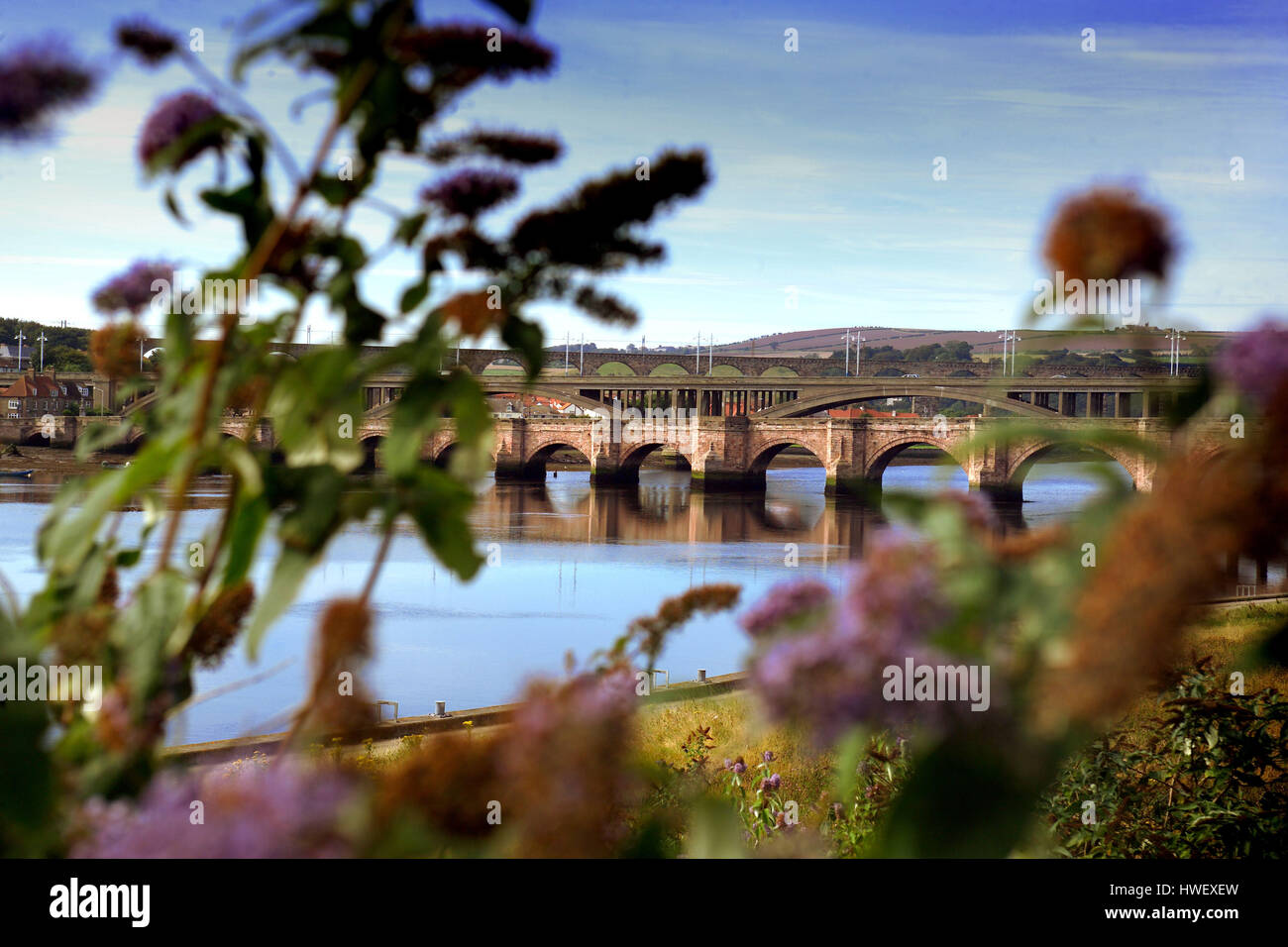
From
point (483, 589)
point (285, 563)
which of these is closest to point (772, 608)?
point (285, 563)

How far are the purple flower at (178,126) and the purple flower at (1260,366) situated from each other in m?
Answer: 0.71

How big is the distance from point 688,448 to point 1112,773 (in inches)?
1593

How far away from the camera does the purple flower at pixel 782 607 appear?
557 millimetres

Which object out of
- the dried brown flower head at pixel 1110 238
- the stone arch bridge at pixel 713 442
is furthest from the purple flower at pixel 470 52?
the stone arch bridge at pixel 713 442

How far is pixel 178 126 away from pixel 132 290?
28 centimetres

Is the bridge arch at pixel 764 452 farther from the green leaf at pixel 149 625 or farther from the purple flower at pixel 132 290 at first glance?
the green leaf at pixel 149 625

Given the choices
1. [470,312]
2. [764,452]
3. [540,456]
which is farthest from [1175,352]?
[540,456]

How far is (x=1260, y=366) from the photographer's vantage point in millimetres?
489

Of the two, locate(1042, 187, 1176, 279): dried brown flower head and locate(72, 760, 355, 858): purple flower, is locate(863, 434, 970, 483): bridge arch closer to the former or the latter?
locate(1042, 187, 1176, 279): dried brown flower head

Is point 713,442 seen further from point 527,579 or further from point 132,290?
point 132,290

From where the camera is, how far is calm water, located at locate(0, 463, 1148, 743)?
21.1ft

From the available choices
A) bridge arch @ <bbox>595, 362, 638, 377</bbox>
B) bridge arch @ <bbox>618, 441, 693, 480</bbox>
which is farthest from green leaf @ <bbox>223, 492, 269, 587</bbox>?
bridge arch @ <bbox>618, 441, 693, 480</bbox>

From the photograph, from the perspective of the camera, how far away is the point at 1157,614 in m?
0.41

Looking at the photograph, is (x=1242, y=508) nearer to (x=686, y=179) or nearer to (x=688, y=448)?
(x=686, y=179)
